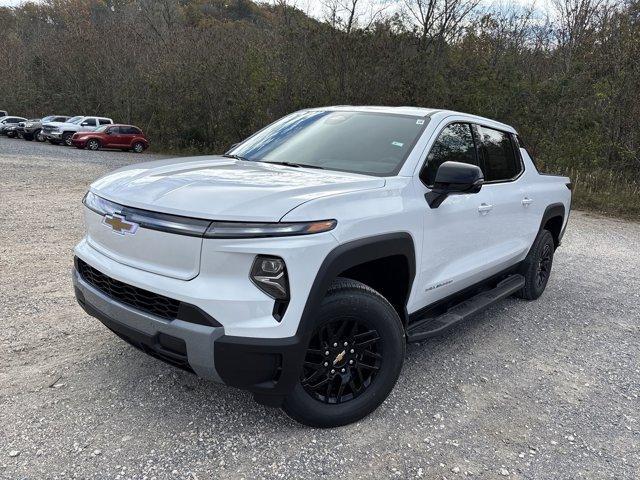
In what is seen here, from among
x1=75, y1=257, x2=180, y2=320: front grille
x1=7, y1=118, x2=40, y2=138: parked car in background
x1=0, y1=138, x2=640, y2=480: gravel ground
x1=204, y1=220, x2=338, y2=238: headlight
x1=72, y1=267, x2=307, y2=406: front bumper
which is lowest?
x1=7, y1=118, x2=40, y2=138: parked car in background

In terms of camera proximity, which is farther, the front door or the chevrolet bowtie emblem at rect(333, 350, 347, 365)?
the front door

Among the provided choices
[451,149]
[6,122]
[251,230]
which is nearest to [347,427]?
[251,230]

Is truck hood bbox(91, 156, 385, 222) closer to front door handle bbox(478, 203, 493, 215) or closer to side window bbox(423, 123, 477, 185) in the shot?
side window bbox(423, 123, 477, 185)

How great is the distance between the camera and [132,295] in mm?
2545

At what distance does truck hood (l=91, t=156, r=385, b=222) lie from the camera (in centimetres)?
230

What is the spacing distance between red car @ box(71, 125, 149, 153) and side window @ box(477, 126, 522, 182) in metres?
25.3

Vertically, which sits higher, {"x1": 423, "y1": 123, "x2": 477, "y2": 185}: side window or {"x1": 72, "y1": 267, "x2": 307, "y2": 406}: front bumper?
{"x1": 423, "y1": 123, "x2": 477, "y2": 185}: side window

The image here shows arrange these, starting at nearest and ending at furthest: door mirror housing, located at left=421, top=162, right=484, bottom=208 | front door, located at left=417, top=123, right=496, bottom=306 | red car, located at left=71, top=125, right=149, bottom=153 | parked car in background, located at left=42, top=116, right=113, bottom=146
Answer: door mirror housing, located at left=421, top=162, right=484, bottom=208, front door, located at left=417, top=123, right=496, bottom=306, red car, located at left=71, top=125, right=149, bottom=153, parked car in background, located at left=42, top=116, right=113, bottom=146

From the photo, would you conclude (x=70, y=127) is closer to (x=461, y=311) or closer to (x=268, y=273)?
(x=461, y=311)

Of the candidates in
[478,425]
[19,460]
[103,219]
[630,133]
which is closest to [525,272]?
[478,425]

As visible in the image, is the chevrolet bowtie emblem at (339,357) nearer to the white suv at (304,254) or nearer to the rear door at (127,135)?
the white suv at (304,254)

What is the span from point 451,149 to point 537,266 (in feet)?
6.76

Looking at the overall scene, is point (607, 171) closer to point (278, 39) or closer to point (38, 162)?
point (278, 39)

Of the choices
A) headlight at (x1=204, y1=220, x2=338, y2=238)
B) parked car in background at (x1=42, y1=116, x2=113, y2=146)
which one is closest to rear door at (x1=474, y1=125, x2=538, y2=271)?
headlight at (x1=204, y1=220, x2=338, y2=238)
